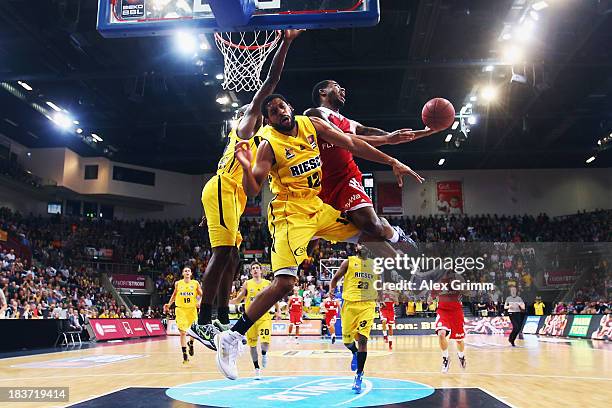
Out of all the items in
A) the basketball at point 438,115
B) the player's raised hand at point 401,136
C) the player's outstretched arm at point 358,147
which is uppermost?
the basketball at point 438,115

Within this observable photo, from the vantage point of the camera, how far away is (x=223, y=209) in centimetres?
542

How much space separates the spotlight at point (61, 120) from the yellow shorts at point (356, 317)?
73.8 ft

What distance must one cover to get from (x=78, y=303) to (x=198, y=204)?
16076mm

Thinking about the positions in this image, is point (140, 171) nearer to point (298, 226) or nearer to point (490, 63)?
point (490, 63)

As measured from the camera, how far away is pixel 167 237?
110 feet

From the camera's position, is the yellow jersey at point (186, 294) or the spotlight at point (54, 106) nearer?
the yellow jersey at point (186, 294)

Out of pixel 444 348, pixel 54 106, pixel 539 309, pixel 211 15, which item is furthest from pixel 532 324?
pixel 54 106

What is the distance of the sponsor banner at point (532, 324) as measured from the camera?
21891 mm

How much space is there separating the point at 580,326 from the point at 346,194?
54.3 ft

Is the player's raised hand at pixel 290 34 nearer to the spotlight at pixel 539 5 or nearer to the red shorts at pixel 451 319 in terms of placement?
the red shorts at pixel 451 319

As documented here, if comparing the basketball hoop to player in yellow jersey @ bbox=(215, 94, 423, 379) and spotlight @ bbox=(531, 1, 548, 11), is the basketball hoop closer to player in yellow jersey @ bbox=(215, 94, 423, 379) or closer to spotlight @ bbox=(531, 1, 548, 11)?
player in yellow jersey @ bbox=(215, 94, 423, 379)

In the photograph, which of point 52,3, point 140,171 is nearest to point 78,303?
point 52,3

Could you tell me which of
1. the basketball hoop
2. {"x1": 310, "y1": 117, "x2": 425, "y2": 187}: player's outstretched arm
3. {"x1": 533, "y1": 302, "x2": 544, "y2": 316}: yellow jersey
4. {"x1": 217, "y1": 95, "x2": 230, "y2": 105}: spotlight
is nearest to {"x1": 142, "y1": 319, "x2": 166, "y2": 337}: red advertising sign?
{"x1": 217, "y1": 95, "x2": 230, "y2": 105}: spotlight

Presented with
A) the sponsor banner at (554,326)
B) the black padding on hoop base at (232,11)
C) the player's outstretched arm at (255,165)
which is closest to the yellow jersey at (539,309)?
the sponsor banner at (554,326)
